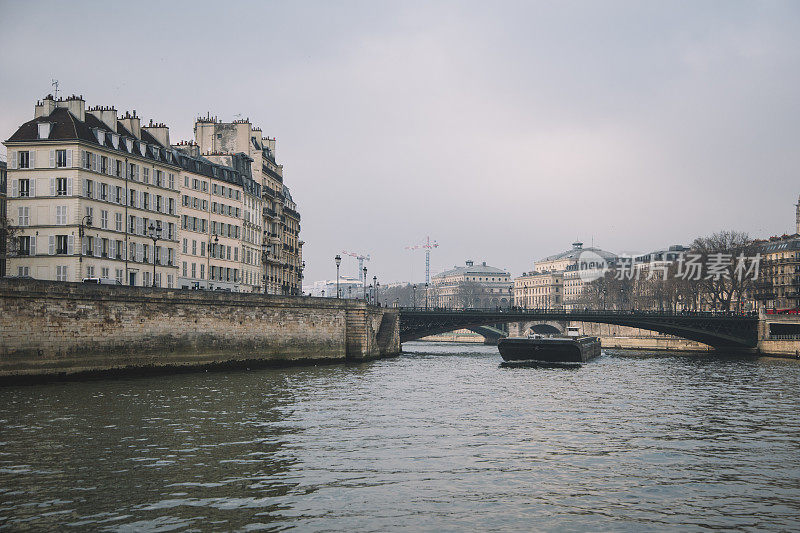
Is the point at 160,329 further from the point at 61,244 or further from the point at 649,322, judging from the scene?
the point at 649,322

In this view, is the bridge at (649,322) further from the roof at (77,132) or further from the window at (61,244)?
the window at (61,244)

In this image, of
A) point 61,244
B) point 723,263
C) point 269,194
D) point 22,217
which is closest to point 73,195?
point 61,244

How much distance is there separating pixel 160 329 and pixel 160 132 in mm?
29304

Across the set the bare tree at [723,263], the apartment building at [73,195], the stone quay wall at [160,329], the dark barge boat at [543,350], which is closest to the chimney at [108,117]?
the apartment building at [73,195]

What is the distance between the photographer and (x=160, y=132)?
3002 inches

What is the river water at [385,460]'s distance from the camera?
18219mm

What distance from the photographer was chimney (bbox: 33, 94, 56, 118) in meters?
64.2

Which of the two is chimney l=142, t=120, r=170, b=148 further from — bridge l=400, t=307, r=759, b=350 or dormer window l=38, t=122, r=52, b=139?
bridge l=400, t=307, r=759, b=350

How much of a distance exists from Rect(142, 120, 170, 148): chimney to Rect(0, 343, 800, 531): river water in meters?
35.9

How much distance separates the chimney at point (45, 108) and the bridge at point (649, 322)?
153 ft

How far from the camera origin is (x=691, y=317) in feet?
327

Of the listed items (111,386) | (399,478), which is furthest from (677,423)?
(111,386)

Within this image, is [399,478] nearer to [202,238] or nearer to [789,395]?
[789,395]

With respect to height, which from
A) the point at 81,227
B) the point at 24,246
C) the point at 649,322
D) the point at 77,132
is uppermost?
the point at 77,132
